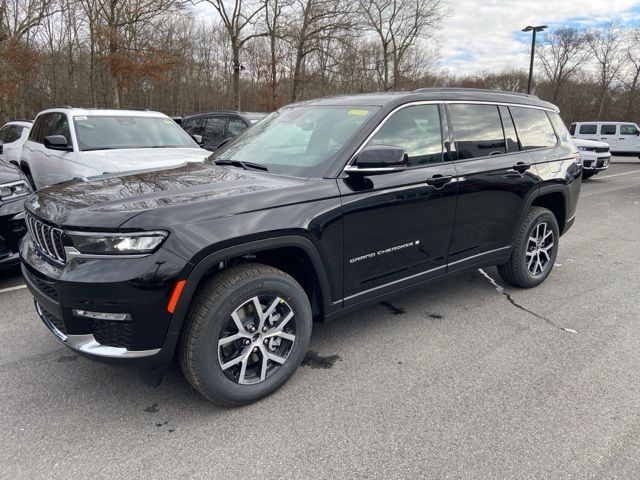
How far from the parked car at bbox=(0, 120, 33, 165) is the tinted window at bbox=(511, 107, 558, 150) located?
8894 mm

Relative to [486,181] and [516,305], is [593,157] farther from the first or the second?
[486,181]

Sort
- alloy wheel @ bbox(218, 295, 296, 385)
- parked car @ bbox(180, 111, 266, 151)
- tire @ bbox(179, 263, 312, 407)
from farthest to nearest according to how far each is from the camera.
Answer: parked car @ bbox(180, 111, 266, 151)
alloy wheel @ bbox(218, 295, 296, 385)
tire @ bbox(179, 263, 312, 407)

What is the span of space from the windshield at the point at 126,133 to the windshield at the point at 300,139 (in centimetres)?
354

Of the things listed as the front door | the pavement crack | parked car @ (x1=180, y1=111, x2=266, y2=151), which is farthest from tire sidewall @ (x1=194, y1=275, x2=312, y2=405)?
parked car @ (x1=180, y1=111, x2=266, y2=151)

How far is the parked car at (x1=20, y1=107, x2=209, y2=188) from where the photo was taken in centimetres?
619

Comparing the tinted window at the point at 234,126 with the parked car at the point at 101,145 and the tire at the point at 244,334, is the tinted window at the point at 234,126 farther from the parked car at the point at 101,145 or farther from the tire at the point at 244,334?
the tire at the point at 244,334

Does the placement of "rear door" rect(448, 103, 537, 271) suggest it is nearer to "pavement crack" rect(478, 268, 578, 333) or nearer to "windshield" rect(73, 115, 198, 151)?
"pavement crack" rect(478, 268, 578, 333)

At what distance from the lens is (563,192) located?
4.75 m

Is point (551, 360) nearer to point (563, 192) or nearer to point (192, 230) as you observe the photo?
point (563, 192)

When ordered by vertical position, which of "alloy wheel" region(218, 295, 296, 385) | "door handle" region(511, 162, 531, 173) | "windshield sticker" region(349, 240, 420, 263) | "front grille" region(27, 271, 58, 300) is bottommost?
"alloy wheel" region(218, 295, 296, 385)

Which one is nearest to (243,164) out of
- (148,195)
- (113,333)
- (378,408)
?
(148,195)

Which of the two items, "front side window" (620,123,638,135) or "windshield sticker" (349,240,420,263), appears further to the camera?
"front side window" (620,123,638,135)

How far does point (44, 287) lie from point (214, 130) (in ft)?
28.6

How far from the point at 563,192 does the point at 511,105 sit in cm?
111
